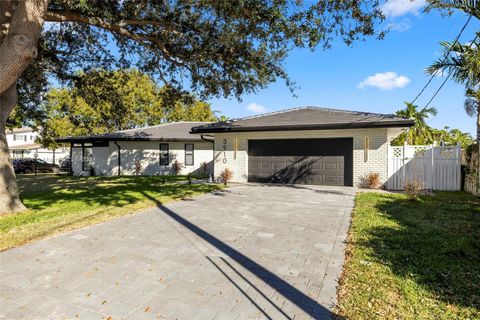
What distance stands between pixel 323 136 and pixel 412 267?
1055 centimetres

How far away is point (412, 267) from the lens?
4.21 m

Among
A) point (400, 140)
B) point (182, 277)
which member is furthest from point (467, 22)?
point (400, 140)

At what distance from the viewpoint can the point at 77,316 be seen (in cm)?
299

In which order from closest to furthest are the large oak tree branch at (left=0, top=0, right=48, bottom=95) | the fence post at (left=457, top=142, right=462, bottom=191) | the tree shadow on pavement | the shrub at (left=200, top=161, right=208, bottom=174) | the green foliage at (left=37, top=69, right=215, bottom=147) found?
1. the tree shadow on pavement
2. the large oak tree branch at (left=0, top=0, right=48, bottom=95)
3. the fence post at (left=457, top=142, right=462, bottom=191)
4. the shrub at (left=200, top=161, right=208, bottom=174)
5. the green foliage at (left=37, top=69, right=215, bottom=147)

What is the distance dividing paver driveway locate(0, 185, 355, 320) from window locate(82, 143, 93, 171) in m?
18.8

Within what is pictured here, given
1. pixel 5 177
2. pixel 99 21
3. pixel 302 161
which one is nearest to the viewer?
pixel 5 177

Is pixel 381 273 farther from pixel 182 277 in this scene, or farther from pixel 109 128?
pixel 109 128

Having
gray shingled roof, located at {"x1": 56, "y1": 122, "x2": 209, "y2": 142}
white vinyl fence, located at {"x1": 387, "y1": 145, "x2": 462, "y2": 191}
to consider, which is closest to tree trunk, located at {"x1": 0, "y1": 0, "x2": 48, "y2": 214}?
white vinyl fence, located at {"x1": 387, "y1": 145, "x2": 462, "y2": 191}

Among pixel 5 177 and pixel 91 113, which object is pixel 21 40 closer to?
pixel 5 177

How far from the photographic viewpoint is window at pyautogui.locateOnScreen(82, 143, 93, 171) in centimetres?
2364

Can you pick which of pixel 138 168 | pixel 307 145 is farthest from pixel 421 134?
pixel 138 168

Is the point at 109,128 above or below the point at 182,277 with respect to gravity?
above

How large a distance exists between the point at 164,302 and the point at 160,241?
7.65 feet

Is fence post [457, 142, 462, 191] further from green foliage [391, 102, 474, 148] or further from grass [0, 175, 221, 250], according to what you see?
Result: green foliage [391, 102, 474, 148]
